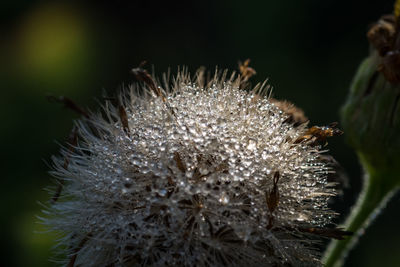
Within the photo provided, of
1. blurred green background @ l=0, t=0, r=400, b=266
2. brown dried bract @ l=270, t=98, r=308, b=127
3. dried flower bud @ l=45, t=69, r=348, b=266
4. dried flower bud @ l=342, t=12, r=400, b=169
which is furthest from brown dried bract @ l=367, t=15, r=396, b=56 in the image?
blurred green background @ l=0, t=0, r=400, b=266

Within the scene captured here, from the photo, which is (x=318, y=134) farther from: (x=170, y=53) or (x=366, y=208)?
(x=170, y=53)

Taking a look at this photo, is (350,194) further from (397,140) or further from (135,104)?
(135,104)

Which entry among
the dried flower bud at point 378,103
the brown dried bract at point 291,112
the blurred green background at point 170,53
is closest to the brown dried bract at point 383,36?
the dried flower bud at point 378,103

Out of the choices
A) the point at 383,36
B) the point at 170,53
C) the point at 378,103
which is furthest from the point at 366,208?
the point at 170,53

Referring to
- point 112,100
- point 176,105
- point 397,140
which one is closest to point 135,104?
point 112,100

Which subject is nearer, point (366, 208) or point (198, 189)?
point (198, 189)

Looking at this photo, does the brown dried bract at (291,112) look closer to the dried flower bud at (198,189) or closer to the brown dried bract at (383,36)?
the dried flower bud at (198,189)
